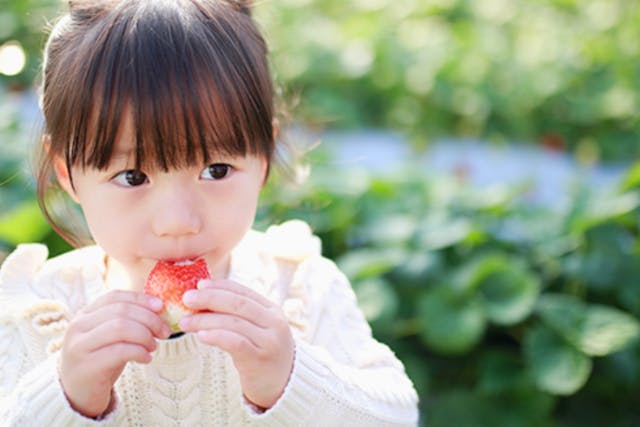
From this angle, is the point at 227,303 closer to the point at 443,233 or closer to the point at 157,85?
the point at 157,85

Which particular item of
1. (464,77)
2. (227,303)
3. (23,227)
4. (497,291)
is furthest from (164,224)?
(464,77)

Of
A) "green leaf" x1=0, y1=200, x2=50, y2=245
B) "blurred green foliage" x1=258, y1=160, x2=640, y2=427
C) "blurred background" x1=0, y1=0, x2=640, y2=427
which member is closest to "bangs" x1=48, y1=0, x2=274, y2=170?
"blurred background" x1=0, y1=0, x2=640, y2=427

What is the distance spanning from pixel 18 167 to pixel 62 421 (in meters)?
1.47

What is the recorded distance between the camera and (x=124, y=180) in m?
1.16

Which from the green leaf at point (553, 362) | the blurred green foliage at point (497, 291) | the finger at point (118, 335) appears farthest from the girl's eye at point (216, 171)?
the green leaf at point (553, 362)

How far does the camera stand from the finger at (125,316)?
1.08 metres

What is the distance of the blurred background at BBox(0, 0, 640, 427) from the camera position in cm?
221

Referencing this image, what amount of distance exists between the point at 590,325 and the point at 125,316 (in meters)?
1.43

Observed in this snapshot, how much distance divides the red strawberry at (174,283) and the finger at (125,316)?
2cm

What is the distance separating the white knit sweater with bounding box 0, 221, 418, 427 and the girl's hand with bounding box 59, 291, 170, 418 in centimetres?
4

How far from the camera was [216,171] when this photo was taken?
46.3 inches

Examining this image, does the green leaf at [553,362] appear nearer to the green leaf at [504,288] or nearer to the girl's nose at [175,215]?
the green leaf at [504,288]

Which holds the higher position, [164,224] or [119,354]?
[164,224]

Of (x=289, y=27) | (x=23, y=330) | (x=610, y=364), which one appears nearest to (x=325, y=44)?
(x=289, y=27)
